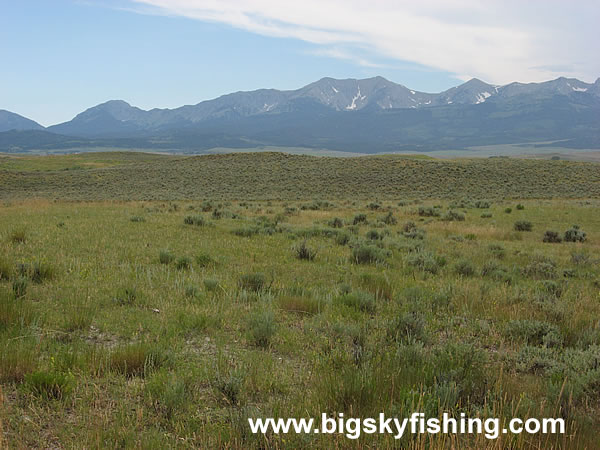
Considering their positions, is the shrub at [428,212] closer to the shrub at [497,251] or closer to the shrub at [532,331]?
the shrub at [497,251]

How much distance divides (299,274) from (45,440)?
6.67 meters

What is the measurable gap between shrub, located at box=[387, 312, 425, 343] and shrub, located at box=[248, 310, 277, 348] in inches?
63.4

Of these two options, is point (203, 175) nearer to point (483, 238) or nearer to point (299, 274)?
point (483, 238)

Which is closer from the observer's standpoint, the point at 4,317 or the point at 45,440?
the point at 45,440

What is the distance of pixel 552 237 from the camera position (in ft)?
57.9

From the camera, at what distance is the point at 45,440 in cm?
348

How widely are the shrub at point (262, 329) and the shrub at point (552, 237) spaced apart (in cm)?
1537

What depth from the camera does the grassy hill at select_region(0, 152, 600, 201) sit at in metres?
47.4

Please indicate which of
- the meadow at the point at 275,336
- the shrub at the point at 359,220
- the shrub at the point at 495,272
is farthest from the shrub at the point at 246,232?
the shrub at the point at 495,272

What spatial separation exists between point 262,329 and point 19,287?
422 cm

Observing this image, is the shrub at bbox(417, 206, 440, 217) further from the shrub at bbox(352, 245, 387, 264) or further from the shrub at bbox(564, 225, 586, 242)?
the shrub at bbox(352, 245, 387, 264)

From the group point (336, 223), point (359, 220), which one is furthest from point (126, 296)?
point (359, 220)

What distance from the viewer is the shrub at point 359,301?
724cm

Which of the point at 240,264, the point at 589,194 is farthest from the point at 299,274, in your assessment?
the point at 589,194
